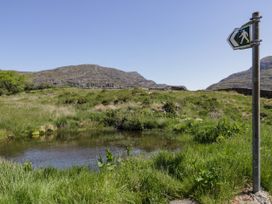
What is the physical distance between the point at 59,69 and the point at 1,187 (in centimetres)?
16628

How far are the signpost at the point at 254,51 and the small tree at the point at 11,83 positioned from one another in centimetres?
6518

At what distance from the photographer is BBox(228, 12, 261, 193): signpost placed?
518 cm

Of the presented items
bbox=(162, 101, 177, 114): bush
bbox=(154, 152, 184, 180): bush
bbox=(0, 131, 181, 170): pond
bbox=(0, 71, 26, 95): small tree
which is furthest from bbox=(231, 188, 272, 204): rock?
bbox=(0, 71, 26, 95): small tree

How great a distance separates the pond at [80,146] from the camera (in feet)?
45.6

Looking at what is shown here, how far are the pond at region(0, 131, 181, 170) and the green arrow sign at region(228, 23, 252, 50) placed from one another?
786 cm

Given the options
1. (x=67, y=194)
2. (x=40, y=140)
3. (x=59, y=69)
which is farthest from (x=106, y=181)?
(x=59, y=69)

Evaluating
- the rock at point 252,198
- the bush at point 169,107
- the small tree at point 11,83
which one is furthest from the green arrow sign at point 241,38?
the small tree at point 11,83

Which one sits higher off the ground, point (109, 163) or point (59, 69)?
point (59, 69)

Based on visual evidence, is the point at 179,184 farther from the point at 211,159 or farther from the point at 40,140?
the point at 40,140

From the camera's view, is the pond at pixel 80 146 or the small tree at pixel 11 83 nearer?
the pond at pixel 80 146

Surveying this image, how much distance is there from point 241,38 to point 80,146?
13.2 m

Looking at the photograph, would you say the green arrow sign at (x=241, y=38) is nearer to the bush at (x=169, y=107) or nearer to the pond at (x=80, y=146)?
the pond at (x=80, y=146)

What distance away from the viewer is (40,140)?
19625 millimetres

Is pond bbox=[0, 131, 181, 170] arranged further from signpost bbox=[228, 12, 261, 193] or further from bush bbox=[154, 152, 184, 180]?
signpost bbox=[228, 12, 261, 193]
